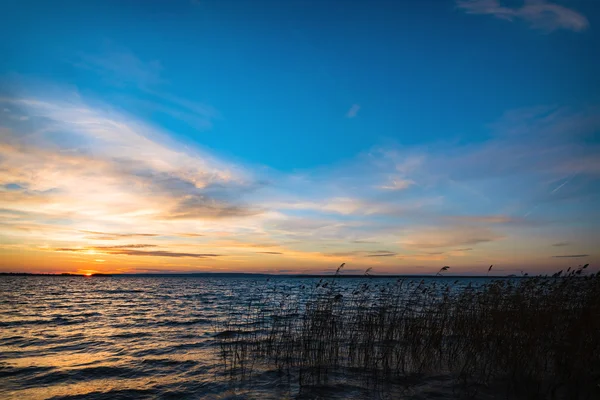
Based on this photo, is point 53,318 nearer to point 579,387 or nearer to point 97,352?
point 97,352

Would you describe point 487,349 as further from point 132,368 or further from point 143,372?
point 132,368

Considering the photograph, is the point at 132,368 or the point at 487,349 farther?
the point at 132,368

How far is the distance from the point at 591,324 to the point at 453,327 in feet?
19.9

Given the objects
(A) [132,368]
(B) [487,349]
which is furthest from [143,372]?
(B) [487,349]

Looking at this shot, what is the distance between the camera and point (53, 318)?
23594mm

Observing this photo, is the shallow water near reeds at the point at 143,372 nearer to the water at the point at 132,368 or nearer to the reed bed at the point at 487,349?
the water at the point at 132,368

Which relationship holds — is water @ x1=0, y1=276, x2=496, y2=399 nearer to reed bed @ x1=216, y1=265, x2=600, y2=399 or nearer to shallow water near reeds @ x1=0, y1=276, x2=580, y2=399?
shallow water near reeds @ x1=0, y1=276, x2=580, y2=399

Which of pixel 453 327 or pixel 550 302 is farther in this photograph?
pixel 453 327

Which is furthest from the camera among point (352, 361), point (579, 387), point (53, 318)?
point (53, 318)

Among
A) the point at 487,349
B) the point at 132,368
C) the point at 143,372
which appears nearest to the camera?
the point at 143,372

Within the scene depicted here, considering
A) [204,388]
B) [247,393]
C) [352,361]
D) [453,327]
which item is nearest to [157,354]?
[204,388]

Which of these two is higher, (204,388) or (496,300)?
(496,300)

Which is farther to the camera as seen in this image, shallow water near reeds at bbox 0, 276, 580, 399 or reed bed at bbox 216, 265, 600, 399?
shallow water near reeds at bbox 0, 276, 580, 399

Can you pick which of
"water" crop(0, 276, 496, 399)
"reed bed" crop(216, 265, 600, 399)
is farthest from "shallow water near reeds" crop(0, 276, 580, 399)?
"reed bed" crop(216, 265, 600, 399)
